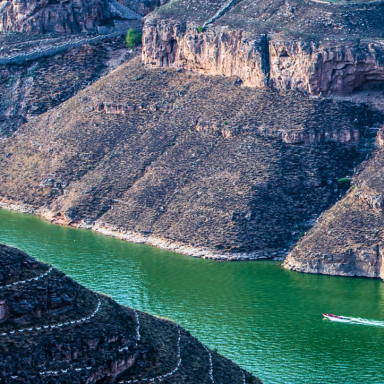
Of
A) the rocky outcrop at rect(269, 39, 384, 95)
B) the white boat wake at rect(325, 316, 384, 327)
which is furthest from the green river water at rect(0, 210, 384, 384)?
the rocky outcrop at rect(269, 39, 384, 95)

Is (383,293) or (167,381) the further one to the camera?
(383,293)

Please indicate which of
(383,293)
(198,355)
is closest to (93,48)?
(383,293)

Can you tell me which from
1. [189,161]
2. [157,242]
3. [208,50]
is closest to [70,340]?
[157,242]

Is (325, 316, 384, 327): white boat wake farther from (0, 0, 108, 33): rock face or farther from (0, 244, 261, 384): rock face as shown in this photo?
(0, 0, 108, 33): rock face

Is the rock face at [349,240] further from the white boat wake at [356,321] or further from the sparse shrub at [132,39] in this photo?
the sparse shrub at [132,39]

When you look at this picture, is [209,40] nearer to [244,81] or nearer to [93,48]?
[244,81]
